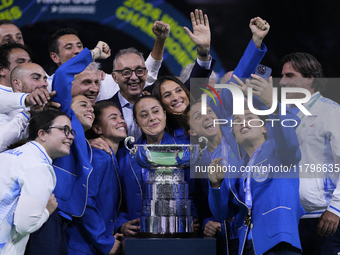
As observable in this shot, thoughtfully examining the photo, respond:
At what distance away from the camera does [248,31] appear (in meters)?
3.97

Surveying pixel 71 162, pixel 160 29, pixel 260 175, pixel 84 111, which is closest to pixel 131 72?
pixel 160 29

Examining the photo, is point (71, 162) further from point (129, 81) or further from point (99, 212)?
point (129, 81)

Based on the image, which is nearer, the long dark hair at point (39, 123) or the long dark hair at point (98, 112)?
the long dark hair at point (39, 123)

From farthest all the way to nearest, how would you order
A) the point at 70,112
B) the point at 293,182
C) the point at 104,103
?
the point at 104,103, the point at 70,112, the point at 293,182

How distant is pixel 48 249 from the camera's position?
277cm

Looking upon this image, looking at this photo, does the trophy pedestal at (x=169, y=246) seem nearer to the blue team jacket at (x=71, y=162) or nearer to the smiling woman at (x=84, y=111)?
the blue team jacket at (x=71, y=162)

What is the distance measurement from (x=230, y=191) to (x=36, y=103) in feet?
4.64

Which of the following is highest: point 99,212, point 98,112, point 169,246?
point 98,112

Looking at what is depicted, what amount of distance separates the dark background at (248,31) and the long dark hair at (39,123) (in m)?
1.11

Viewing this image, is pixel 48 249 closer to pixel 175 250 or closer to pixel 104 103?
pixel 175 250

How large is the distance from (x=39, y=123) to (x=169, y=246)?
1160 mm

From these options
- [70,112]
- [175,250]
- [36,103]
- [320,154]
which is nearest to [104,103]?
[70,112]

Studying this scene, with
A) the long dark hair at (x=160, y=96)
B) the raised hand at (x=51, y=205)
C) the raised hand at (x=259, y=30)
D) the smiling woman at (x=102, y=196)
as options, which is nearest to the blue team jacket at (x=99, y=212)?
the smiling woman at (x=102, y=196)

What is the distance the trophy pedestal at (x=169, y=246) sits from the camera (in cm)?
260
